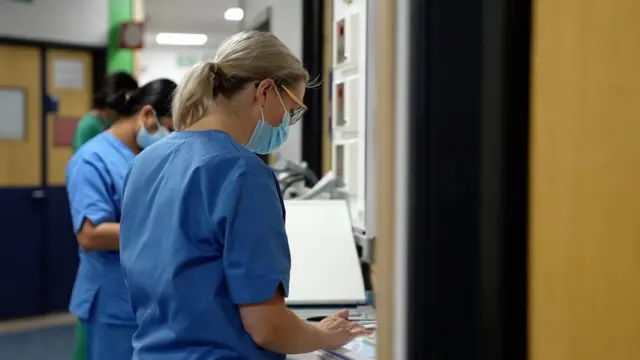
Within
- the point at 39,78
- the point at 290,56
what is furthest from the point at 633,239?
the point at 39,78

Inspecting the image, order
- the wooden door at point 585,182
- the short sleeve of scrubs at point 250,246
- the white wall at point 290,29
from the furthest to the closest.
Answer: the white wall at point 290,29
the short sleeve of scrubs at point 250,246
the wooden door at point 585,182

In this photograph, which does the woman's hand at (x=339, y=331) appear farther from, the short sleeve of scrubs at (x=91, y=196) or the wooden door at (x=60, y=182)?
the wooden door at (x=60, y=182)

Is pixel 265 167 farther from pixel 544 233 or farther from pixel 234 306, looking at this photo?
pixel 544 233

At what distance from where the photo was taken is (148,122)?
7.21ft

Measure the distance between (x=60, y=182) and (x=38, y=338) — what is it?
114cm

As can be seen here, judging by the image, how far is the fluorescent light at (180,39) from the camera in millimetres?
9141

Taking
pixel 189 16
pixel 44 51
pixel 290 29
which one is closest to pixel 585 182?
pixel 290 29

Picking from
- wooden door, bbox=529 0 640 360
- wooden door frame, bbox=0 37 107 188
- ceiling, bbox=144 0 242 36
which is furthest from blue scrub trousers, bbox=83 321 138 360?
ceiling, bbox=144 0 242 36

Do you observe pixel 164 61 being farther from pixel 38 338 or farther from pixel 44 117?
pixel 38 338

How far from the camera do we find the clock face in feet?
16.6

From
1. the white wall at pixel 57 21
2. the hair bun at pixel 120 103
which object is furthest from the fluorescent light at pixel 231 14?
the hair bun at pixel 120 103

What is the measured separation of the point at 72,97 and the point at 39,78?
275mm

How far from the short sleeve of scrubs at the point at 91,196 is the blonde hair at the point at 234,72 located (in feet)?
2.93

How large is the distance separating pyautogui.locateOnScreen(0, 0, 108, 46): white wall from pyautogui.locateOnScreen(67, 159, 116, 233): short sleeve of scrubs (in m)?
3.20
